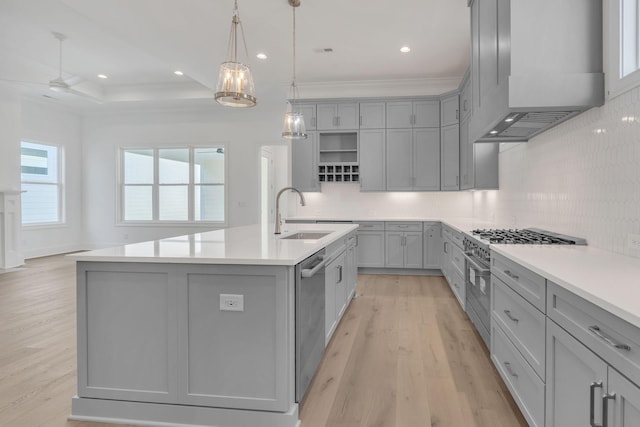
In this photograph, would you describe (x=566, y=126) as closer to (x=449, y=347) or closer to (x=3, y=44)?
(x=449, y=347)

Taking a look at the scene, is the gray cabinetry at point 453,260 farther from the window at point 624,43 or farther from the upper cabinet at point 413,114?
the window at point 624,43

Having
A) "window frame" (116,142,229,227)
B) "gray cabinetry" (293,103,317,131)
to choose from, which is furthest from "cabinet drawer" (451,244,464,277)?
"window frame" (116,142,229,227)

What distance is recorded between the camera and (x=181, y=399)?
202 cm

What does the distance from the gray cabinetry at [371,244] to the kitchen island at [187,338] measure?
4.20 meters

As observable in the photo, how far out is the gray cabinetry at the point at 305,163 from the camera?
259 inches

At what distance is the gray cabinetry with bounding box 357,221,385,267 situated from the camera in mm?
6156

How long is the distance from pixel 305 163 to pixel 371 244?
1.77 metres

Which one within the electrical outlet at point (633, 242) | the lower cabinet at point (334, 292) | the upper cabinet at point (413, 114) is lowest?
the lower cabinet at point (334, 292)

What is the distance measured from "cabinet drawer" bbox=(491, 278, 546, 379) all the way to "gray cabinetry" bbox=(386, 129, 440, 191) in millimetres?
3972

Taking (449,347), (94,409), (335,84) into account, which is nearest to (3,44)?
(335,84)

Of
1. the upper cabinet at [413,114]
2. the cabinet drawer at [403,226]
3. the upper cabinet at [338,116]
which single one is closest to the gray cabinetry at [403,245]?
the cabinet drawer at [403,226]

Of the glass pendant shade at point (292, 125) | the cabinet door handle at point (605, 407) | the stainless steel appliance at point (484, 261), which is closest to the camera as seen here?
the cabinet door handle at point (605, 407)

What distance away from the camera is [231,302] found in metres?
1.99

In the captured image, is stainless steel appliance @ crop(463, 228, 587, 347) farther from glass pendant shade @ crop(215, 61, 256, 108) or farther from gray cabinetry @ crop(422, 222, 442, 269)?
gray cabinetry @ crop(422, 222, 442, 269)
